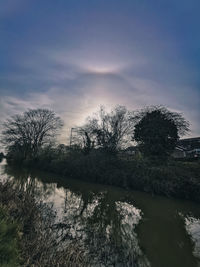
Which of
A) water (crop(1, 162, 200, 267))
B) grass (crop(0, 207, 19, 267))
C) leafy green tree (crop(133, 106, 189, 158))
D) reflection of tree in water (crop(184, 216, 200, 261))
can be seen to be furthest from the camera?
leafy green tree (crop(133, 106, 189, 158))

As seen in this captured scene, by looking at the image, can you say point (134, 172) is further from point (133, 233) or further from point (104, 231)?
point (104, 231)

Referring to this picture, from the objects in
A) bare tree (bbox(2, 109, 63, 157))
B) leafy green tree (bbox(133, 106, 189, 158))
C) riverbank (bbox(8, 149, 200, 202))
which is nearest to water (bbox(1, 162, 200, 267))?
riverbank (bbox(8, 149, 200, 202))

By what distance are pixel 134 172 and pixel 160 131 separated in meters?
4.96

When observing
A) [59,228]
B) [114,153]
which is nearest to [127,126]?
[114,153]

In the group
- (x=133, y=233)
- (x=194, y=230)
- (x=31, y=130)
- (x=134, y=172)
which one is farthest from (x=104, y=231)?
(x=31, y=130)

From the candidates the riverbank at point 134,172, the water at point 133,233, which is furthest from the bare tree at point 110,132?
the water at point 133,233

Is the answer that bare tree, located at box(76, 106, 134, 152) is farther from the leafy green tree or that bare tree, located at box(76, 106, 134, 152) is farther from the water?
the water

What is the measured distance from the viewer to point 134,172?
1434 cm

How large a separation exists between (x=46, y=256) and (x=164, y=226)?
507 cm

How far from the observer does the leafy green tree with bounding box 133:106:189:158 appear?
52.3 ft

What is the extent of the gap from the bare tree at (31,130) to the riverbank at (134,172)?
4.60 m

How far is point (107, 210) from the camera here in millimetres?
7562

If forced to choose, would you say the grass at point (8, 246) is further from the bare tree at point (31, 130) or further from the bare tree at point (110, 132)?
the bare tree at point (31, 130)

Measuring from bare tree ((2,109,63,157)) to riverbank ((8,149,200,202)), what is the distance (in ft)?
15.1
